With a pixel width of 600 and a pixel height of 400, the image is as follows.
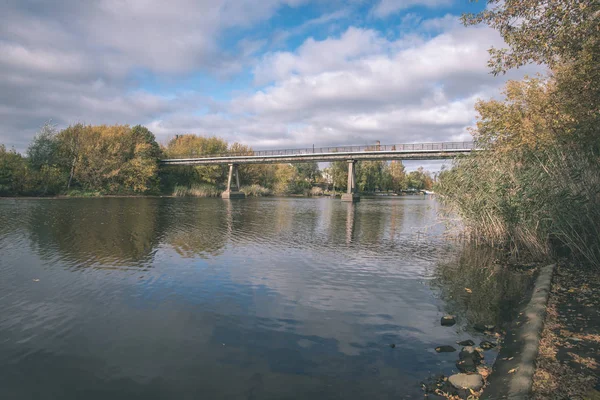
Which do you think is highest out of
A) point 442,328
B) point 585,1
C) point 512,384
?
point 585,1

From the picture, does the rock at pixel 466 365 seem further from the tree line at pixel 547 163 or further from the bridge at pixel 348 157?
the bridge at pixel 348 157

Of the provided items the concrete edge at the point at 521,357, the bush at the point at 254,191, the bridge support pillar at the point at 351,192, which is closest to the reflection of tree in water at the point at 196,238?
the concrete edge at the point at 521,357

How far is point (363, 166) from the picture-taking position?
13075 cm

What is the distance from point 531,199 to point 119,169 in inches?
3105

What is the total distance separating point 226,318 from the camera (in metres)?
9.14

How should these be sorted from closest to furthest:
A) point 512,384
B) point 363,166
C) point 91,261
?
point 512,384 → point 91,261 → point 363,166

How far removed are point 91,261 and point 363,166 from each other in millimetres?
121428

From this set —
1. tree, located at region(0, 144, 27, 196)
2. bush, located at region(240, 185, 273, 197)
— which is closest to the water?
tree, located at region(0, 144, 27, 196)

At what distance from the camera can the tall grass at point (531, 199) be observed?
12.0 m

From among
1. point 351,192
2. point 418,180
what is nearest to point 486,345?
point 351,192

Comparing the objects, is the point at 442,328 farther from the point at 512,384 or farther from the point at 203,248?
the point at 203,248

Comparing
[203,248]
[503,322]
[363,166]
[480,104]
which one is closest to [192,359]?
[503,322]

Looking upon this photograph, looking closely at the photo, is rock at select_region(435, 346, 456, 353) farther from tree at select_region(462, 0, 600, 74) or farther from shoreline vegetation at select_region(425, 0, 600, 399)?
tree at select_region(462, 0, 600, 74)

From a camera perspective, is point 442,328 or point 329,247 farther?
point 329,247
